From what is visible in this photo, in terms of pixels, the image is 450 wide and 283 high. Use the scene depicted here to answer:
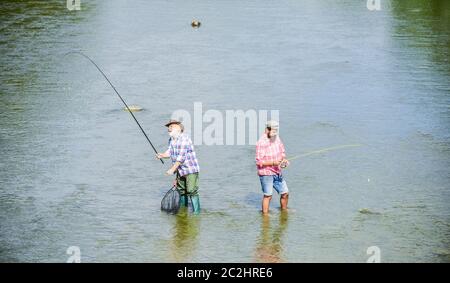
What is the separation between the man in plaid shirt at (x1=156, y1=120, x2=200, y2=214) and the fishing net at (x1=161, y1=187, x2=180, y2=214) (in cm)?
18

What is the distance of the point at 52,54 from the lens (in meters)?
25.1

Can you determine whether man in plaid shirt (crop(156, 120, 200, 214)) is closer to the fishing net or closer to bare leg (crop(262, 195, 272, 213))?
the fishing net

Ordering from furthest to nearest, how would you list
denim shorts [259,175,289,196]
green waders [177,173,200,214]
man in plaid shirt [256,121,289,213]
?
1. green waders [177,173,200,214]
2. denim shorts [259,175,289,196]
3. man in plaid shirt [256,121,289,213]

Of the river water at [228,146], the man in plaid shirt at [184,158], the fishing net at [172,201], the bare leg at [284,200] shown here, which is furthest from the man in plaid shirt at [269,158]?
the fishing net at [172,201]

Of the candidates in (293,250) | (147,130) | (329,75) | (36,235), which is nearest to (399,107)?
(329,75)

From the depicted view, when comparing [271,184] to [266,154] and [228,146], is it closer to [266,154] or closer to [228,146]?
[266,154]

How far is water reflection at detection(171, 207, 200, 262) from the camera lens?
11633mm

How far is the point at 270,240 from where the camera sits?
1218cm

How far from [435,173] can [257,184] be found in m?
3.11

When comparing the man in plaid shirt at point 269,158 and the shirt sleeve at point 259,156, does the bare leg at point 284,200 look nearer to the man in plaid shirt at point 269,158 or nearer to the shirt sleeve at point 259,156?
the man in plaid shirt at point 269,158

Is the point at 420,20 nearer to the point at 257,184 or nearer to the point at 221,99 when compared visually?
the point at 221,99

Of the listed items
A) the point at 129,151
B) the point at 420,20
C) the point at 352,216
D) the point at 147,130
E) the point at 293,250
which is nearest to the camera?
the point at 293,250

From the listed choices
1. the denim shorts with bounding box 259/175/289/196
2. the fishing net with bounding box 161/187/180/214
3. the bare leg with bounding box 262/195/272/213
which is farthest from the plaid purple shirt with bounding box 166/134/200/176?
the bare leg with bounding box 262/195/272/213

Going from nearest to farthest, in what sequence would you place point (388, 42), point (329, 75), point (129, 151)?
point (129, 151)
point (329, 75)
point (388, 42)
